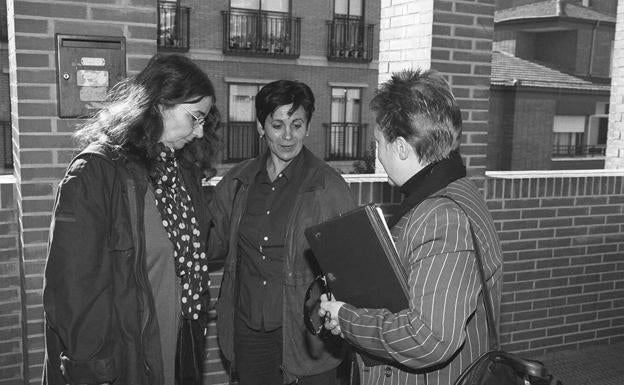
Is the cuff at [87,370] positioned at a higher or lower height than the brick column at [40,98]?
lower

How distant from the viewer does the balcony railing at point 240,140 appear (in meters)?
21.7

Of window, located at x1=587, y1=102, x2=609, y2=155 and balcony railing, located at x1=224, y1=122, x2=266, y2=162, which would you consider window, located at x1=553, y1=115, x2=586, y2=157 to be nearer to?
window, located at x1=587, y1=102, x2=609, y2=155

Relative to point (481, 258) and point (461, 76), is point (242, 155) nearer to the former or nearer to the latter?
point (461, 76)

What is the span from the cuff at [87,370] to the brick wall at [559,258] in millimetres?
3055

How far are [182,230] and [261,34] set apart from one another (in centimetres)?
2003

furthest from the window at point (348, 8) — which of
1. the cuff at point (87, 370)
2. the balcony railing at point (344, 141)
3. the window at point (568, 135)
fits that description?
the cuff at point (87, 370)

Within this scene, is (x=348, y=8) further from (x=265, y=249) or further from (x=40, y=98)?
(x=265, y=249)

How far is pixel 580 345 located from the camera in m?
4.96

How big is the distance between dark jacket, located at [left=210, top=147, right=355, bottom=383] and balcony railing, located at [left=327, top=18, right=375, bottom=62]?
Answer: 19.8 meters

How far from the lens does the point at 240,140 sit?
22.0m

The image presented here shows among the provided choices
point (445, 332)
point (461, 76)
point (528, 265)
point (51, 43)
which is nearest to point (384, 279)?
point (445, 332)

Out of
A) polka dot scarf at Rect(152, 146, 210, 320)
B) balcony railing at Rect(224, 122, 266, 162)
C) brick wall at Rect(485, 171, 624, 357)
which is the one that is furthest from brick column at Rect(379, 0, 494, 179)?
balcony railing at Rect(224, 122, 266, 162)

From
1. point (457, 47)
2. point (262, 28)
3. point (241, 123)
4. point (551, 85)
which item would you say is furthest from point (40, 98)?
point (551, 85)

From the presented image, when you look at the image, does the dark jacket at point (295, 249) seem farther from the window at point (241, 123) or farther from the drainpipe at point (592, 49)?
the drainpipe at point (592, 49)
